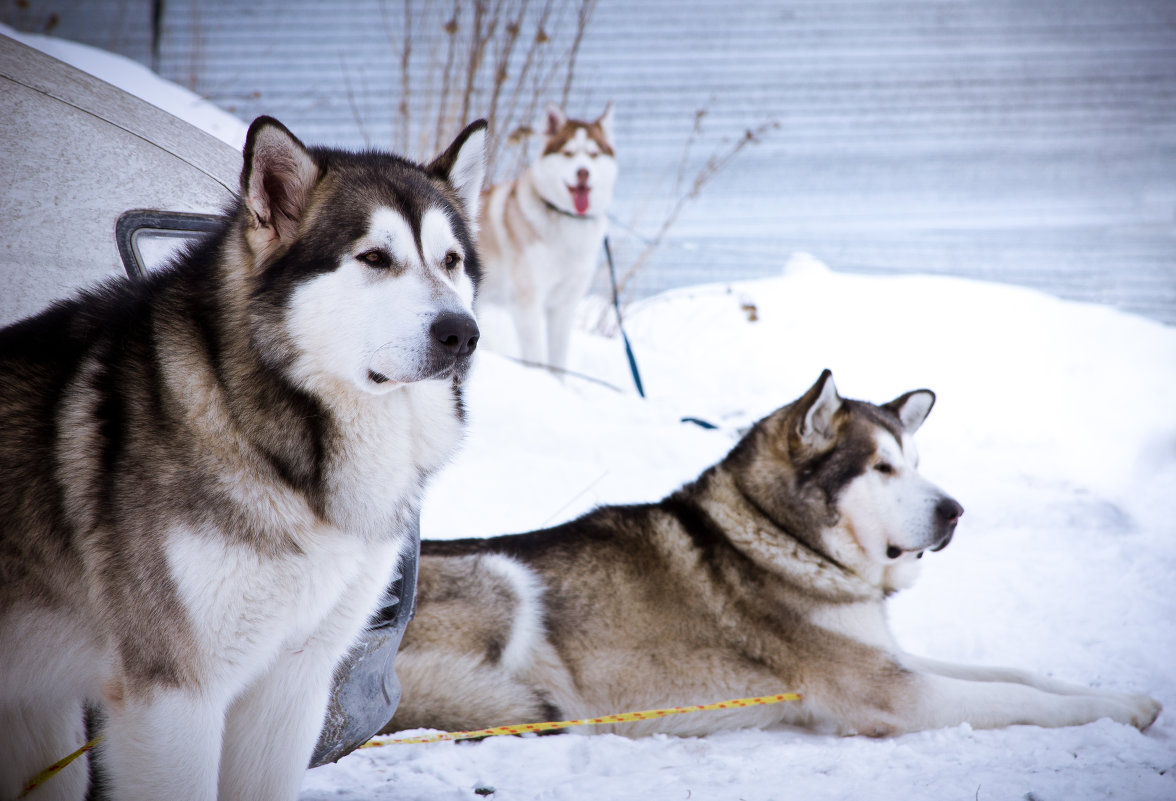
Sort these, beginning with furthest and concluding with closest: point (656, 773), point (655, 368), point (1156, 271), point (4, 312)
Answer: point (1156, 271)
point (655, 368)
point (656, 773)
point (4, 312)

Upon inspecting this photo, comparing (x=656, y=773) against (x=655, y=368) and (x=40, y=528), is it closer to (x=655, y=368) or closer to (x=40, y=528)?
(x=40, y=528)

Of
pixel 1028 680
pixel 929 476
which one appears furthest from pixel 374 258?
pixel 929 476

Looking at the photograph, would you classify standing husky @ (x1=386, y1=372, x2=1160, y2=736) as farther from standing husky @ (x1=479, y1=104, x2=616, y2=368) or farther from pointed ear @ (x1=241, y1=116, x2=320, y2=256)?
standing husky @ (x1=479, y1=104, x2=616, y2=368)

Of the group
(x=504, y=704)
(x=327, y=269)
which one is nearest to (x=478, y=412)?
(x=504, y=704)

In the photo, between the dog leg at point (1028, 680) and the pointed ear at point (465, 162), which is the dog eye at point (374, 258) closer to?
the pointed ear at point (465, 162)

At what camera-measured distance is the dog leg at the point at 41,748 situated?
167 centimetres

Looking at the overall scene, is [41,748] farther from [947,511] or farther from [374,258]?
[947,511]

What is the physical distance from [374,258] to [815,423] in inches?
75.3

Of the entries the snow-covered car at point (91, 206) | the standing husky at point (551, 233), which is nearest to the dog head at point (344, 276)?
the snow-covered car at point (91, 206)

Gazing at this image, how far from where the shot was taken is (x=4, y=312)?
6.91 ft

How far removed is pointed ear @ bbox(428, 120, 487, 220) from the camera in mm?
1785

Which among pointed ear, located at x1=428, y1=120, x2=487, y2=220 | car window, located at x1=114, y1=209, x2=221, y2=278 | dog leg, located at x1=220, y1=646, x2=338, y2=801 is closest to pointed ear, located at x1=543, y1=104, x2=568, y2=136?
car window, located at x1=114, y1=209, x2=221, y2=278

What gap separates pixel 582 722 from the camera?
244 centimetres

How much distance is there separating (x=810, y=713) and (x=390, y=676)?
4.72 feet
